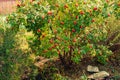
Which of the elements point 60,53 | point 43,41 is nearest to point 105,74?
point 60,53

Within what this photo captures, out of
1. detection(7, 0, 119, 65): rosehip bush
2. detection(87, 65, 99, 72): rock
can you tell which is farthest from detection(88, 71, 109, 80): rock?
detection(7, 0, 119, 65): rosehip bush

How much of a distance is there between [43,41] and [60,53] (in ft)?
1.92

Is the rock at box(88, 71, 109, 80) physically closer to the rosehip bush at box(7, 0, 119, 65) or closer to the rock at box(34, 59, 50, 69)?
the rosehip bush at box(7, 0, 119, 65)

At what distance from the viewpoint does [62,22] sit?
6430mm

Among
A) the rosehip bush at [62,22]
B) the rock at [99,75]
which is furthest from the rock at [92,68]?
the rosehip bush at [62,22]

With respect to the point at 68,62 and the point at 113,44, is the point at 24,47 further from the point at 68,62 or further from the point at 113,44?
the point at 113,44

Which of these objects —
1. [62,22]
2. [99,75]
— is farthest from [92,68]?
[62,22]

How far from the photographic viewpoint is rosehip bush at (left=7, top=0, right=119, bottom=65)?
627 centimetres

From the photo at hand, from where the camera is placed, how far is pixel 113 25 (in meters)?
7.64

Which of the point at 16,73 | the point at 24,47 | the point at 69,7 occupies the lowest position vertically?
the point at 16,73

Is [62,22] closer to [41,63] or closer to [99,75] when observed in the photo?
[41,63]

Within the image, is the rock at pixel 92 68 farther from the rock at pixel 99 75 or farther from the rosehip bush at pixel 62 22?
the rosehip bush at pixel 62 22

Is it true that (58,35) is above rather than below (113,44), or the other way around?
above

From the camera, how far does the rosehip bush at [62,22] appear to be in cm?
627
